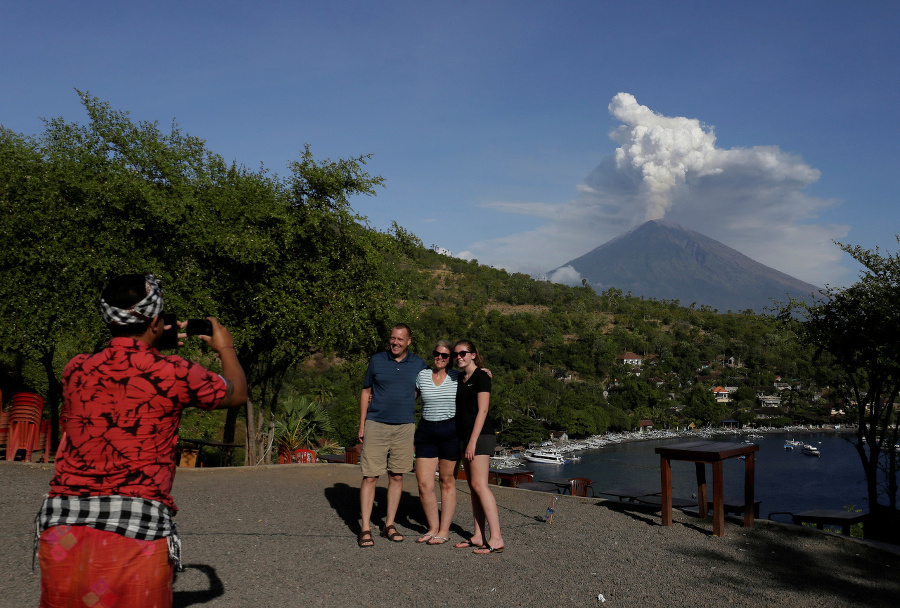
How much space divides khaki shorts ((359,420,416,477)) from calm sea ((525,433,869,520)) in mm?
54887

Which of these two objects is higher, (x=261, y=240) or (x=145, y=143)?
(x=145, y=143)

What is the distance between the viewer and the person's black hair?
86.8 inches

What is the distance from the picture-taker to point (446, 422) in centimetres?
536

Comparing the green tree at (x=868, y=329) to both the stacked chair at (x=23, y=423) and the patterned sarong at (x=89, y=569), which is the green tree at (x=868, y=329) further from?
the stacked chair at (x=23, y=423)

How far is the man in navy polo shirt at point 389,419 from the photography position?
5.41 meters

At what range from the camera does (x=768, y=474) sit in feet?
289

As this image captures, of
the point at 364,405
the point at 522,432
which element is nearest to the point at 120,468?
the point at 364,405

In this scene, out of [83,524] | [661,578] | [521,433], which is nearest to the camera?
[83,524]

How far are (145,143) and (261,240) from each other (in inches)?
147

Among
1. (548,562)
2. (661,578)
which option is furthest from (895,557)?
(548,562)

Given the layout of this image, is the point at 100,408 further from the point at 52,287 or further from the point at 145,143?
the point at 145,143

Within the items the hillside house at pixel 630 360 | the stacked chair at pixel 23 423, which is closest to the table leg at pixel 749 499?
the stacked chair at pixel 23 423

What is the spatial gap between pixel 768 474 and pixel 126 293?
100 m

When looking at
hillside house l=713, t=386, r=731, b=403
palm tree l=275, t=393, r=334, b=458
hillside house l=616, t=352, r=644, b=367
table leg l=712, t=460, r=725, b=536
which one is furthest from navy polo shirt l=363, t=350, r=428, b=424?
hillside house l=713, t=386, r=731, b=403
